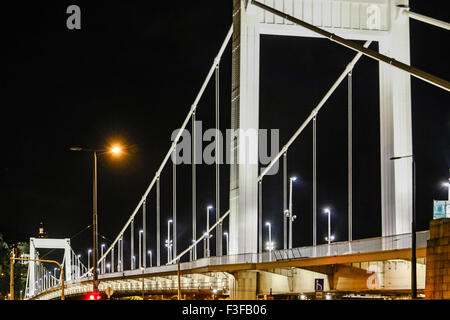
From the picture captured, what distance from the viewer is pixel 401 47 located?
39688 millimetres

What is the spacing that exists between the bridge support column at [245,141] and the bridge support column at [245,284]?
3.72 ft

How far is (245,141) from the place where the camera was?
40562 mm

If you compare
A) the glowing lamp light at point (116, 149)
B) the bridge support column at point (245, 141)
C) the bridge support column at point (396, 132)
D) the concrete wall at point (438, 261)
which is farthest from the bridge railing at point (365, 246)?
the glowing lamp light at point (116, 149)

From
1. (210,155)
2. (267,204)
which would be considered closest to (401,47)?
(210,155)

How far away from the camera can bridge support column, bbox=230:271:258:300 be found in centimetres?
4084

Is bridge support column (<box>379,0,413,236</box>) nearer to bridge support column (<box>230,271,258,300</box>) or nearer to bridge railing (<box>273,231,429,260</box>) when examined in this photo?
bridge railing (<box>273,231,429,260</box>)

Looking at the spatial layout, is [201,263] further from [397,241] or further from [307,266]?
[397,241]

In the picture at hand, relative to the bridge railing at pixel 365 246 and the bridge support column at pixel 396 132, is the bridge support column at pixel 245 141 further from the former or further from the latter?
the bridge support column at pixel 396 132

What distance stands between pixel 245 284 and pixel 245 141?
260 inches

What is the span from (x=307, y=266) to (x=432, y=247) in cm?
1205

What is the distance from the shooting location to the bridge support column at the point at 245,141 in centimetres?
3997

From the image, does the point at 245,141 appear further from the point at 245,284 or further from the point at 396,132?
the point at 396,132

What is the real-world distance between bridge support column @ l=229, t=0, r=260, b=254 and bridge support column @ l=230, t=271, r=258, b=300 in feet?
3.72

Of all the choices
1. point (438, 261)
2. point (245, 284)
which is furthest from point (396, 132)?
point (438, 261)
